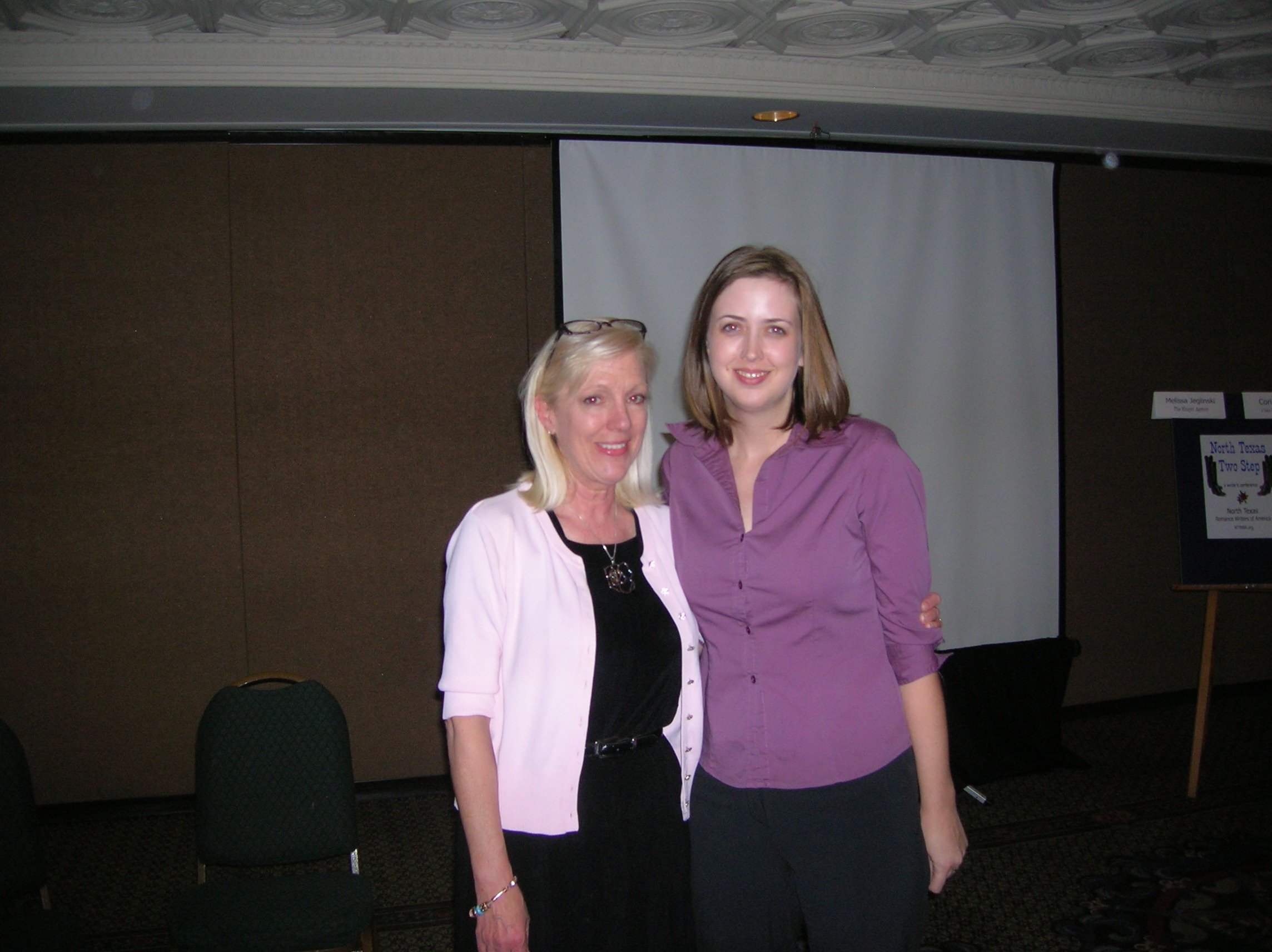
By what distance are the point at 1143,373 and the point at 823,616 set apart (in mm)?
4345

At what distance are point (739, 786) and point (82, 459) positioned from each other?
11.6 feet

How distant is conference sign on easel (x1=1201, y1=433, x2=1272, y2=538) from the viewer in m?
4.01

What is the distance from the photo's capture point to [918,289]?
4.32m

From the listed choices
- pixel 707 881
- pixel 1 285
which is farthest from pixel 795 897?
pixel 1 285

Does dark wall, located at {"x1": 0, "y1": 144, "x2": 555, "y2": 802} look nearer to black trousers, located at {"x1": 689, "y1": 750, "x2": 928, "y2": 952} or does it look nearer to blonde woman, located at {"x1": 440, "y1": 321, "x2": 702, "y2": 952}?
blonde woman, located at {"x1": 440, "y1": 321, "x2": 702, "y2": 952}

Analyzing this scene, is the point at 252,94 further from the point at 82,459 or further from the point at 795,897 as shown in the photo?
the point at 795,897

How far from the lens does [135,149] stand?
3.91 m

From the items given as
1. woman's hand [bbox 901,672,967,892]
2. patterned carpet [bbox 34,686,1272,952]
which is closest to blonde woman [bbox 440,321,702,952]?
woman's hand [bbox 901,672,967,892]

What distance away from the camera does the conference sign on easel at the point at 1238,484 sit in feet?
13.1

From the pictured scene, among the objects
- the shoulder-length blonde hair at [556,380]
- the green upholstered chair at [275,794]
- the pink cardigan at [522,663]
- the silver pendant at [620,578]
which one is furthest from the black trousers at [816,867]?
the green upholstered chair at [275,794]

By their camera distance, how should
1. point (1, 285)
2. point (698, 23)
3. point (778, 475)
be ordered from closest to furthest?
1. point (778, 475)
2. point (698, 23)
3. point (1, 285)

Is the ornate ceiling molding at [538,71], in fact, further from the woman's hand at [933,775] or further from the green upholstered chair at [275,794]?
the woman's hand at [933,775]

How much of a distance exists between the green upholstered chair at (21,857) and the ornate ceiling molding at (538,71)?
2440 millimetres

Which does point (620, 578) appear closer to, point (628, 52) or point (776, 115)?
point (628, 52)
